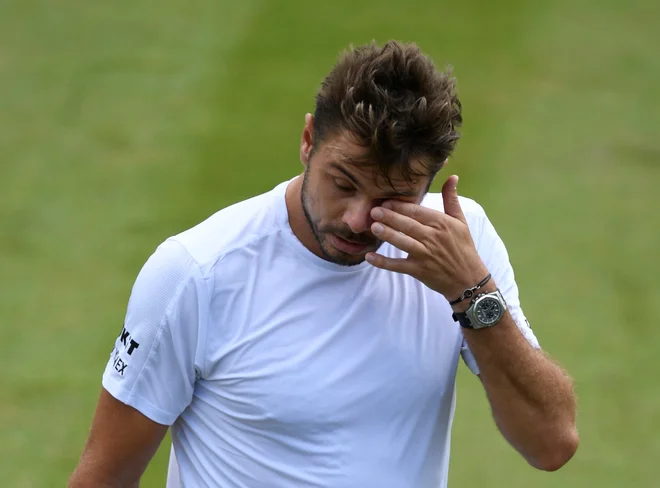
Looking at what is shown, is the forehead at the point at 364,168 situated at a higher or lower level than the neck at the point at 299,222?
higher

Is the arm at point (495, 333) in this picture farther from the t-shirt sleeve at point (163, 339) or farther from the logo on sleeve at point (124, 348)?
the logo on sleeve at point (124, 348)

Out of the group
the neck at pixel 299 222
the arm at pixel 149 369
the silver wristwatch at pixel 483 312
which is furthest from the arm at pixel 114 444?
the silver wristwatch at pixel 483 312

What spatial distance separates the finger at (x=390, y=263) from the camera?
8.23 feet

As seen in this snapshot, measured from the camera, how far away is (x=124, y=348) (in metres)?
2.63

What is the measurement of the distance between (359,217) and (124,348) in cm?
67

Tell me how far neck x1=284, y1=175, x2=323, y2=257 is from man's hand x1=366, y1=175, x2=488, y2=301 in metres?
0.20

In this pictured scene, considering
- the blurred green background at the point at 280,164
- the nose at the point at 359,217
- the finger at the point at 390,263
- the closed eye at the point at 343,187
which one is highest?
the blurred green background at the point at 280,164

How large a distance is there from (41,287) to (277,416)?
348 centimetres

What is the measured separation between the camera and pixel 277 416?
2564 mm

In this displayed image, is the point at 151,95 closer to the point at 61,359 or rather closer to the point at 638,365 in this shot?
the point at 61,359

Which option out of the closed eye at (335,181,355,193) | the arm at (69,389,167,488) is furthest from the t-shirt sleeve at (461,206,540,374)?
the arm at (69,389,167,488)

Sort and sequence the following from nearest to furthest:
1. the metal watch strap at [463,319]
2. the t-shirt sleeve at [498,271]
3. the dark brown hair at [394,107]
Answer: the dark brown hair at [394,107] < the metal watch strap at [463,319] < the t-shirt sleeve at [498,271]

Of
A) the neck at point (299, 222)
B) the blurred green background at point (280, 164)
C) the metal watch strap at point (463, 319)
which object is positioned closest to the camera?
the metal watch strap at point (463, 319)

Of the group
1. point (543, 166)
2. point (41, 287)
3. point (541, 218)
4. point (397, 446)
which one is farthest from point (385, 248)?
point (543, 166)
